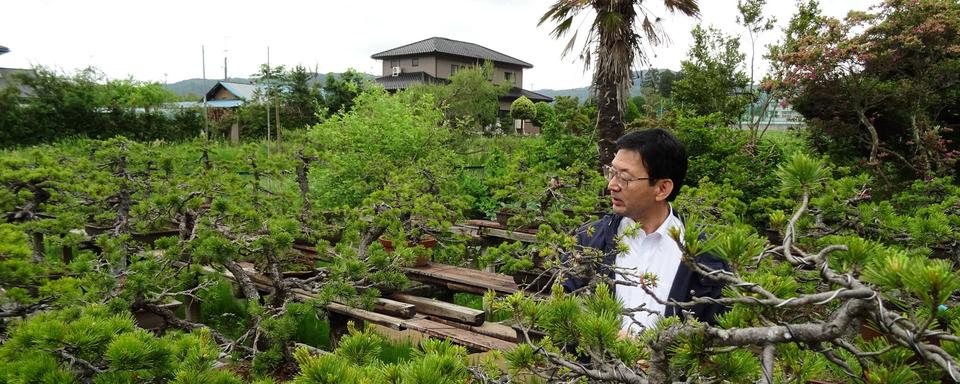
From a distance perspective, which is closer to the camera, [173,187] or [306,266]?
[173,187]

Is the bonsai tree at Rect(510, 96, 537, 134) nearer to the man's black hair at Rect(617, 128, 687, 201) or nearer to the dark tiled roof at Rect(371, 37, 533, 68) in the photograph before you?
the dark tiled roof at Rect(371, 37, 533, 68)

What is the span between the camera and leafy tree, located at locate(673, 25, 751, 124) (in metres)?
12.2

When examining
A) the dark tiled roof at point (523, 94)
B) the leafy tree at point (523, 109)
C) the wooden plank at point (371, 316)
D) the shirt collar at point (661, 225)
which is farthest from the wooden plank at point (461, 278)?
the dark tiled roof at point (523, 94)

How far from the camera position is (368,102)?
855 cm

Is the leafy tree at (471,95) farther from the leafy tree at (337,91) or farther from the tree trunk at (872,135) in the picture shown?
the tree trunk at (872,135)

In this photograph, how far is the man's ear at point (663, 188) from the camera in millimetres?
1954

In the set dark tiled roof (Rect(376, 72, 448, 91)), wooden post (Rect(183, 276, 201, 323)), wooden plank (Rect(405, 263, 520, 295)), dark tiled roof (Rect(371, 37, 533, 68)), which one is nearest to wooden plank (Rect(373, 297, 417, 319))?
wooden plank (Rect(405, 263, 520, 295))

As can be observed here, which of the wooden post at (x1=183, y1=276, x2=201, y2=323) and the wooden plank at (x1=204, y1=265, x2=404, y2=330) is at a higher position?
the wooden plank at (x1=204, y1=265, x2=404, y2=330)

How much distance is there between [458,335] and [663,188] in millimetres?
1693

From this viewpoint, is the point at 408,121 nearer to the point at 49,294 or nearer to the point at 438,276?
the point at 438,276

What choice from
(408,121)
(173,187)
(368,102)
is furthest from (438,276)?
(368,102)

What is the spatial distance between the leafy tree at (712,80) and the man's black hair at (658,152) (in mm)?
Answer: 10656

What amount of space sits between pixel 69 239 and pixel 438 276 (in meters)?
2.29

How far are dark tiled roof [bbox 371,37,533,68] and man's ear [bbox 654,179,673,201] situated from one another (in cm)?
3184
